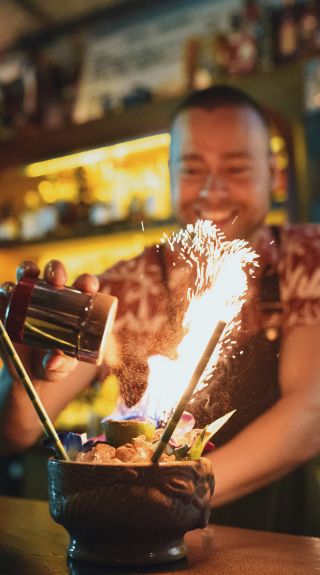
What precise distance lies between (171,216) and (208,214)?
1.09 m

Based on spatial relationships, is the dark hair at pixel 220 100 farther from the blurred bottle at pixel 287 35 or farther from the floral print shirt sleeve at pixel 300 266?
the blurred bottle at pixel 287 35

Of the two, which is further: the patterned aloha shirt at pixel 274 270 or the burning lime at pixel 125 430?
the patterned aloha shirt at pixel 274 270

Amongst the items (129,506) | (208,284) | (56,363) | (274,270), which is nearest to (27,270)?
(56,363)

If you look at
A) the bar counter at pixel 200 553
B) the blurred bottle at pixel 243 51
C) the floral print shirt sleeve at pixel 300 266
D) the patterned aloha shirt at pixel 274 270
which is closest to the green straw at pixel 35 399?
the bar counter at pixel 200 553

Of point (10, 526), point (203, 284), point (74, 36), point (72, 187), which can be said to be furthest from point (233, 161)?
point (74, 36)

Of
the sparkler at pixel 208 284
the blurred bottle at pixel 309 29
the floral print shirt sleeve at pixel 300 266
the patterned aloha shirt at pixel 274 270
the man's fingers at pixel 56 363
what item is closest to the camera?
the sparkler at pixel 208 284

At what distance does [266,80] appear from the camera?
2717mm

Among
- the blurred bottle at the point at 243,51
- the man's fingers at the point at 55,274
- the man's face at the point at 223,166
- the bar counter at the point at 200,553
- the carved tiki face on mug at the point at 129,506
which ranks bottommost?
the bar counter at the point at 200,553

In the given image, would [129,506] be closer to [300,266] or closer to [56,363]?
[56,363]

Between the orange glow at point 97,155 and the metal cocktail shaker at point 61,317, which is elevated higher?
the orange glow at point 97,155

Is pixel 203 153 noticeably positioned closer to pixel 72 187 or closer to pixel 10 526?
Answer: pixel 10 526

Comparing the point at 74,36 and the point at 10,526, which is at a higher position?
the point at 74,36

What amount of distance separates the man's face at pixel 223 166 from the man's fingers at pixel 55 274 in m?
0.81

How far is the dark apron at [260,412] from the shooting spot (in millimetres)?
825
